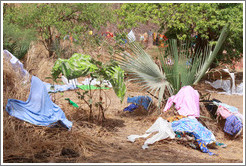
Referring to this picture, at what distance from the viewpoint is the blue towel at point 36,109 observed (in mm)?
4184

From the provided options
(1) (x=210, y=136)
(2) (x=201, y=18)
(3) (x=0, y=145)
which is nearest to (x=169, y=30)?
(2) (x=201, y=18)

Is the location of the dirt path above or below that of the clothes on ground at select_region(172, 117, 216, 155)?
below

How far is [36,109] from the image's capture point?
4469 mm

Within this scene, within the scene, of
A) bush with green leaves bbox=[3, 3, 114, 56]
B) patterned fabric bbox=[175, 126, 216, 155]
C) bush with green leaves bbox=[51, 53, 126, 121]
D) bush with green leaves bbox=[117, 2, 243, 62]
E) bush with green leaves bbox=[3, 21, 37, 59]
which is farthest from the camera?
bush with green leaves bbox=[3, 3, 114, 56]

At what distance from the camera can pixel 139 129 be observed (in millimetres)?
5746

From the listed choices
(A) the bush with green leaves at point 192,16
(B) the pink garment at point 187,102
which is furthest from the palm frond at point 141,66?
(A) the bush with green leaves at point 192,16

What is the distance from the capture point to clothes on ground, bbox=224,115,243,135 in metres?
5.41

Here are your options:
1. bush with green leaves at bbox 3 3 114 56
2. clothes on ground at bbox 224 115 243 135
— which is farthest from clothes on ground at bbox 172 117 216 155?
bush with green leaves at bbox 3 3 114 56

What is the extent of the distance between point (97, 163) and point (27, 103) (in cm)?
144

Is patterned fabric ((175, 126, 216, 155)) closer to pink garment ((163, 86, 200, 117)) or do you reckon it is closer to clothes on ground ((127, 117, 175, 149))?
clothes on ground ((127, 117, 175, 149))

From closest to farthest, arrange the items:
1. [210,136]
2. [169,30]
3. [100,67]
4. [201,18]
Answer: [210,136] < [100,67] < [201,18] < [169,30]

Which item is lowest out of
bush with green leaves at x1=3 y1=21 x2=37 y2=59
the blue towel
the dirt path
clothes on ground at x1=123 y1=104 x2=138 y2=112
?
the dirt path

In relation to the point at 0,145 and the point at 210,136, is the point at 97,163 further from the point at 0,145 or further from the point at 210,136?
the point at 210,136

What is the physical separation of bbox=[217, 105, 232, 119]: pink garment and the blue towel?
2.76 m
